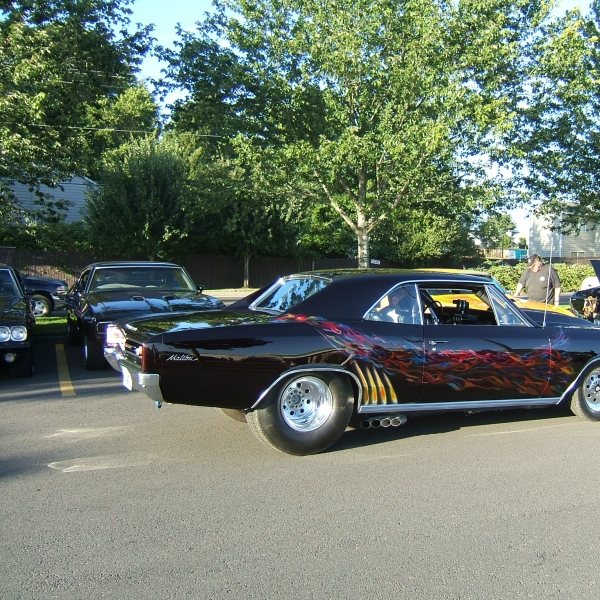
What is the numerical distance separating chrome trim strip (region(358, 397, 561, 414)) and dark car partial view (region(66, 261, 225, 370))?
4.14 metres

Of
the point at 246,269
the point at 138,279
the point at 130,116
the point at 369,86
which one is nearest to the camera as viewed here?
the point at 138,279

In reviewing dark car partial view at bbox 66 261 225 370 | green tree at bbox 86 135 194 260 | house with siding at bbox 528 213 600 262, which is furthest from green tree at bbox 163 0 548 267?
house with siding at bbox 528 213 600 262

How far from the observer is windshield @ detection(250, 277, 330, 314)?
6074 mm

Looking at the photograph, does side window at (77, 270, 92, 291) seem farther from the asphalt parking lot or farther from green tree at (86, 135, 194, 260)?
green tree at (86, 135, 194, 260)

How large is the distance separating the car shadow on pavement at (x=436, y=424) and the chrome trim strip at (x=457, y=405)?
1.43 feet

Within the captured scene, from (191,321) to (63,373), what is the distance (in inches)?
174

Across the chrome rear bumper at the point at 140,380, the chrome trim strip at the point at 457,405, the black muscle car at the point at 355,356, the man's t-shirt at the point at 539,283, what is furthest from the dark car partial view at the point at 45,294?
the chrome trim strip at the point at 457,405

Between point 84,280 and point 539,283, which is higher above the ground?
point 84,280

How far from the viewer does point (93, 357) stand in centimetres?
946

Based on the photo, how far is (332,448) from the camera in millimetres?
5746

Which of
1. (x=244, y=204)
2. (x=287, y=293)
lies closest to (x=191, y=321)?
(x=287, y=293)

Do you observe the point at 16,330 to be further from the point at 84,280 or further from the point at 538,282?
the point at 538,282

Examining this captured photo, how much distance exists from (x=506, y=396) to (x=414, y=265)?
37884mm

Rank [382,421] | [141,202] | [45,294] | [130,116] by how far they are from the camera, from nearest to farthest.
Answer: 1. [382,421]
2. [45,294]
3. [141,202]
4. [130,116]
